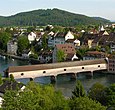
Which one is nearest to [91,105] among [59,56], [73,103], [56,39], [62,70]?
[73,103]

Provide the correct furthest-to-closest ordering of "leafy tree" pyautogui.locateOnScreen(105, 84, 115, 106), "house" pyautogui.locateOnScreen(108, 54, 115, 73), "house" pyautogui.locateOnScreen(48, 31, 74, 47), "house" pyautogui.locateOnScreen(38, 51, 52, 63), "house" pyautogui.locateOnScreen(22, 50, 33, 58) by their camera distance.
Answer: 1. "house" pyautogui.locateOnScreen(48, 31, 74, 47)
2. "house" pyautogui.locateOnScreen(22, 50, 33, 58)
3. "house" pyautogui.locateOnScreen(38, 51, 52, 63)
4. "house" pyautogui.locateOnScreen(108, 54, 115, 73)
5. "leafy tree" pyautogui.locateOnScreen(105, 84, 115, 106)

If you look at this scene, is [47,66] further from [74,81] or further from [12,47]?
[12,47]

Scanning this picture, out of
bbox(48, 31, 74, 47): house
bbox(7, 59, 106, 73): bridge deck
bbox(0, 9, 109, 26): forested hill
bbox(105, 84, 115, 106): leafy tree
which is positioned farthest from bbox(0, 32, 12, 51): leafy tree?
bbox(0, 9, 109, 26): forested hill

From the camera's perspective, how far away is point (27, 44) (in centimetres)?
3369

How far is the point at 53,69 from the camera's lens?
20.1m

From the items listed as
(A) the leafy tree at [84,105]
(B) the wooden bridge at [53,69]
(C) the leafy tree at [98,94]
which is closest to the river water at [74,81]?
(B) the wooden bridge at [53,69]

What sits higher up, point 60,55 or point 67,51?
point 67,51

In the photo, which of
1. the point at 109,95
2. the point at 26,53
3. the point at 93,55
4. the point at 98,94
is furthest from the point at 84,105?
the point at 26,53

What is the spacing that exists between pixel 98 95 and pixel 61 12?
82.5m

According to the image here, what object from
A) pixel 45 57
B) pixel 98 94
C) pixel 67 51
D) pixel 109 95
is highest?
pixel 67 51

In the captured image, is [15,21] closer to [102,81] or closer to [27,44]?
[27,44]

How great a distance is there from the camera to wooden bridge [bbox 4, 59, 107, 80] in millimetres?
18984

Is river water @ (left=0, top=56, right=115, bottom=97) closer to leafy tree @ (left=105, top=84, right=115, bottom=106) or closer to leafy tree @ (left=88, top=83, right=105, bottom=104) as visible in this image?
leafy tree @ (left=88, top=83, right=105, bottom=104)

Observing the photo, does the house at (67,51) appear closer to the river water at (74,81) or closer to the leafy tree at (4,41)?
the river water at (74,81)
